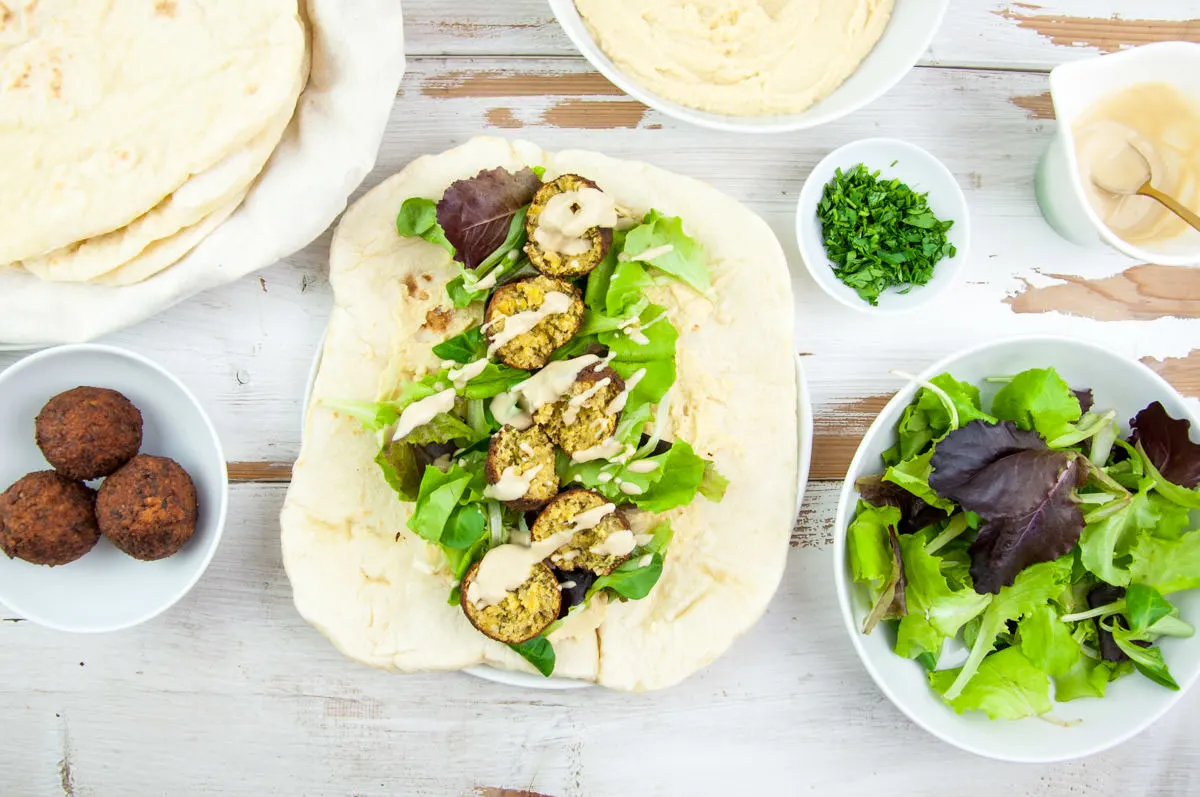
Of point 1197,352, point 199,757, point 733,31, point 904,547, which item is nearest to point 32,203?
point 199,757

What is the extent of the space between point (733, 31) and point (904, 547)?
1.37m

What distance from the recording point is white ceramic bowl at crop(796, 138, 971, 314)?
2324mm

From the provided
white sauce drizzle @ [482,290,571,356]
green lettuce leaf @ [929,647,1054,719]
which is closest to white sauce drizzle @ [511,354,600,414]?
white sauce drizzle @ [482,290,571,356]

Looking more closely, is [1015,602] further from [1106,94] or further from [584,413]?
[1106,94]

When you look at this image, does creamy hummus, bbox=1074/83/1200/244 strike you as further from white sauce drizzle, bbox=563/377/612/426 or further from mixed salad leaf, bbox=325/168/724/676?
white sauce drizzle, bbox=563/377/612/426

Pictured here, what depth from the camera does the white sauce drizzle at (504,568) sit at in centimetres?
198

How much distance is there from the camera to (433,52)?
8.09ft

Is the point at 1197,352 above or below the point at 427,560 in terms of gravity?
above

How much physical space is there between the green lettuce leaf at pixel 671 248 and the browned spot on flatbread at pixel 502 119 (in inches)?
21.1

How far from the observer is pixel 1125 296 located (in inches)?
100

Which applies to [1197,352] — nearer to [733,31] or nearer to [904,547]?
[904,547]

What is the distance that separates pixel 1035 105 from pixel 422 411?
1.97 meters

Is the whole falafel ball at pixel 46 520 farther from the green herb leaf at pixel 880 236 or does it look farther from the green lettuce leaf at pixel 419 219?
the green herb leaf at pixel 880 236

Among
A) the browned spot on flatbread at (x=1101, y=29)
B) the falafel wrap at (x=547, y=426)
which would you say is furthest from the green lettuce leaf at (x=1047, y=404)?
the browned spot on flatbread at (x=1101, y=29)
